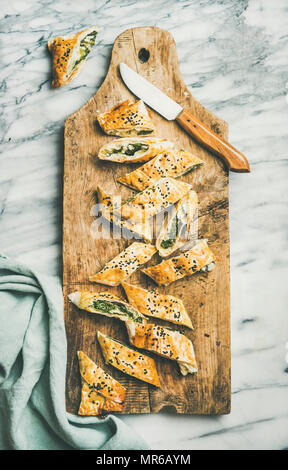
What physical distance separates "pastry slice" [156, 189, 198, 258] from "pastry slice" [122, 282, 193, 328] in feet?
0.58

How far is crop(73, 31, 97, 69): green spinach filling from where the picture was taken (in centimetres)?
180

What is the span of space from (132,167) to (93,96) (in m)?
0.36

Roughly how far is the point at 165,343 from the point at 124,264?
1.17ft

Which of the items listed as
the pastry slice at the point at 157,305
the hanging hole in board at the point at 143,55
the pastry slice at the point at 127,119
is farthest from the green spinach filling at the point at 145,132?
the pastry slice at the point at 157,305

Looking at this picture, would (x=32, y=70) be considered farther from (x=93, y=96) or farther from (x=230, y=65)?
(x=230, y=65)

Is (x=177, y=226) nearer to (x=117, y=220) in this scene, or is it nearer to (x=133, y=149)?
(x=117, y=220)

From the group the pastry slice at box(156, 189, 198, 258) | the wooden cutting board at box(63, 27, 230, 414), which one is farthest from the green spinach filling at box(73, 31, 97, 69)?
the pastry slice at box(156, 189, 198, 258)

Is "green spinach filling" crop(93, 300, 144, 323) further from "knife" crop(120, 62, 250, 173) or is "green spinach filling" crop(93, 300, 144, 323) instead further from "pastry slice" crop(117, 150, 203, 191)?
"knife" crop(120, 62, 250, 173)

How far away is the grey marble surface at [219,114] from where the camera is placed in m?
1.76

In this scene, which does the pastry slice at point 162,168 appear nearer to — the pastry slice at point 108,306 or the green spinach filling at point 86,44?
the pastry slice at point 108,306

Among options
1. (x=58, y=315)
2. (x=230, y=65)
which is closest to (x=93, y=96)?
(x=230, y=65)

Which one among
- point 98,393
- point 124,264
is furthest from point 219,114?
point 98,393

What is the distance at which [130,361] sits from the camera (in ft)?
5.27

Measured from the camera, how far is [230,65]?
182cm
